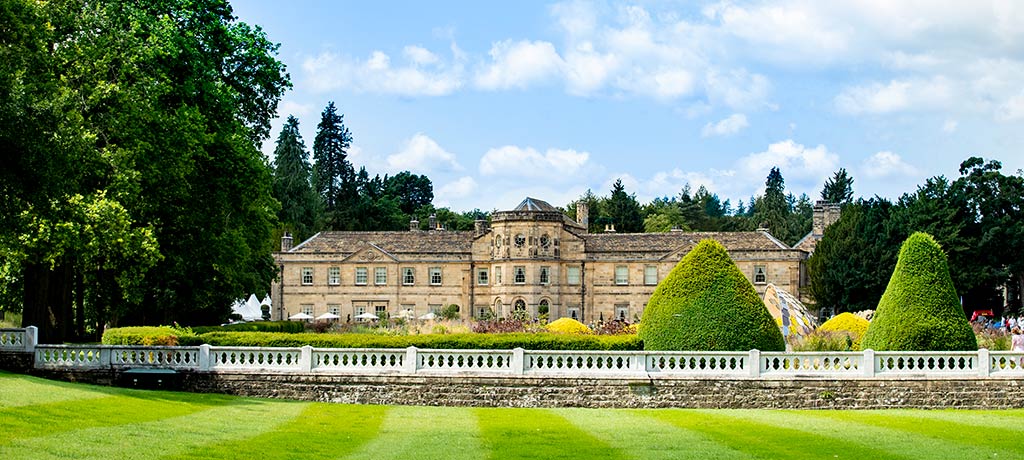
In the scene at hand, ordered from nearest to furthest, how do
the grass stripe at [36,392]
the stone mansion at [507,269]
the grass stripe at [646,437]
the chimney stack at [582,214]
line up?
the grass stripe at [646,437], the grass stripe at [36,392], the stone mansion at [507,269], the chimney stack at [582,214]

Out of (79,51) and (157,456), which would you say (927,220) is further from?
(157,456)

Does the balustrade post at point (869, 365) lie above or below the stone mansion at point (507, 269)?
below

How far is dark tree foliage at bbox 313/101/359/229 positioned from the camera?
10614cm

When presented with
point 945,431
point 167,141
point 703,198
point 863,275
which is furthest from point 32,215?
point 703,198

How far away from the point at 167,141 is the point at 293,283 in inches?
1921

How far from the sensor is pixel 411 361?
24.5 meters

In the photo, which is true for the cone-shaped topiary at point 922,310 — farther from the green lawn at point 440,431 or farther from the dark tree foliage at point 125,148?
the dark tree foliage at point 125,148

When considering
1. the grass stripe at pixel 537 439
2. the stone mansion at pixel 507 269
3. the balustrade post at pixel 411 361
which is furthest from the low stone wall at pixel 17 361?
the stone mansion at pixel 507 269

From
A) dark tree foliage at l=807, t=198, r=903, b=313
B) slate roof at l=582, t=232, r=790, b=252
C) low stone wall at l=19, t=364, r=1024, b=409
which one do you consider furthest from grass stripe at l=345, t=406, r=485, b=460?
slate roof at l=582, t=232, r=790, b=252

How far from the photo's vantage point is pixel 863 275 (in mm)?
64500

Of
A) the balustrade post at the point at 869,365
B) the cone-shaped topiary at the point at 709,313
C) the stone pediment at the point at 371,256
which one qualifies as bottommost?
the balustrade post at the point at 869,365

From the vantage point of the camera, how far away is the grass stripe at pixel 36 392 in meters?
17.6

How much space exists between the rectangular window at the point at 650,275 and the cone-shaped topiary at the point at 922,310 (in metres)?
48.7

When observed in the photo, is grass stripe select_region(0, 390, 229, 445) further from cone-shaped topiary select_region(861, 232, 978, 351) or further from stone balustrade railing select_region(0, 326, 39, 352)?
cone-shaped topiary select_region(861, 232, 978, 351)
